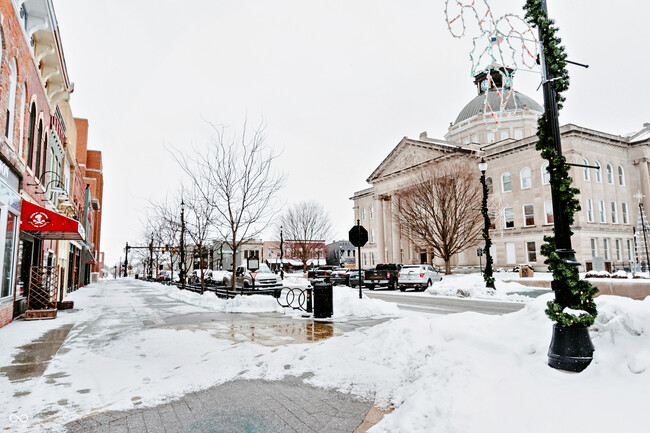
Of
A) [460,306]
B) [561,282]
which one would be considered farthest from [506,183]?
[561,282]

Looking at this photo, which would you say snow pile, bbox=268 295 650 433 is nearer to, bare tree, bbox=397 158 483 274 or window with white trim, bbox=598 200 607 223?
bare tree, bbox=397 158 483 274

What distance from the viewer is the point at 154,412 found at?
14.3 feet

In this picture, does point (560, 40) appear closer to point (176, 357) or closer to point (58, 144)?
point (176, 357)

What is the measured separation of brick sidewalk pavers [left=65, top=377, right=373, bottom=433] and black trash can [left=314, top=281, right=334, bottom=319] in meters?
6.49

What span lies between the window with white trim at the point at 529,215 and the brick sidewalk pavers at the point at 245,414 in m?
43.2

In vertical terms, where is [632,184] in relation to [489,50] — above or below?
above

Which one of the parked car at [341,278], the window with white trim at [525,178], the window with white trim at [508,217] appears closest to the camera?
the parked car at [341,278]

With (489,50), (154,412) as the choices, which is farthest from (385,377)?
(489,50)

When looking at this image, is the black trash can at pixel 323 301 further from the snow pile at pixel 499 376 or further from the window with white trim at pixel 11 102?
the window with white trim at pixel 11 102

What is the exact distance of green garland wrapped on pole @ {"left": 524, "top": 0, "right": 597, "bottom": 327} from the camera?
459 cm

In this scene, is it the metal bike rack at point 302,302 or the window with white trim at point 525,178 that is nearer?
the metal bike rack at point 302,302

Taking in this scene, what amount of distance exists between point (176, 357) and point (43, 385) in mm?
1940

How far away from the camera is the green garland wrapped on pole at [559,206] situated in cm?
459

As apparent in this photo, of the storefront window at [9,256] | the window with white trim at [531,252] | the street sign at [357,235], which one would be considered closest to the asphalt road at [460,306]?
the street sign at [357,235]
